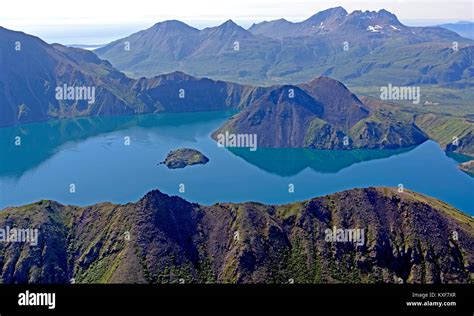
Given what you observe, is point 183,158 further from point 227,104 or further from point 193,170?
point 227,104

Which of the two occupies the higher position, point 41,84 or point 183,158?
point 41,84

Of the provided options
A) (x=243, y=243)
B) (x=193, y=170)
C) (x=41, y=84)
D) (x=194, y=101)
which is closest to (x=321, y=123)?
(x=193, y=170)

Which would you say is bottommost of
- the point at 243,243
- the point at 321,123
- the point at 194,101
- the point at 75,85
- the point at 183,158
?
the point at 243,243

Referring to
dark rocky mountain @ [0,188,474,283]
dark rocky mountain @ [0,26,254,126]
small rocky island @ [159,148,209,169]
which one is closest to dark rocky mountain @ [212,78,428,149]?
small rocky island @ [159,148,209,169]

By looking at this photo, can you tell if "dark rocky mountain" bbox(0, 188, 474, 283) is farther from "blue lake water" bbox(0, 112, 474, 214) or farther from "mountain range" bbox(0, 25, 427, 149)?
"mountain range" bbox(0, 25, 427, 149)

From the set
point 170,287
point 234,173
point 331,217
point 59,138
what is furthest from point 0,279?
point 59,138

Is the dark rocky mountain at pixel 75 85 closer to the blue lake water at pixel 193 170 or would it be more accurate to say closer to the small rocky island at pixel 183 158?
the blue lake water at pixel 193 170
